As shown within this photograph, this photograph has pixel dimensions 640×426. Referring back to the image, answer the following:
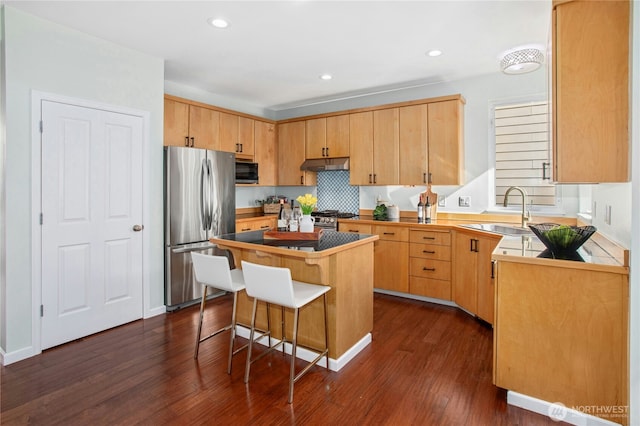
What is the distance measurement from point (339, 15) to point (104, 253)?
2.93 metres

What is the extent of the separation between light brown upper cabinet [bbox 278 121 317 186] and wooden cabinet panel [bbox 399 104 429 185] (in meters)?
1.59

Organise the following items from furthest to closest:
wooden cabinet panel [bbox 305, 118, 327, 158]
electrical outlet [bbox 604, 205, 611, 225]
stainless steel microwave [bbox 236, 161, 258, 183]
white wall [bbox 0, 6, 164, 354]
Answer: wooden cabinet panel [bbox 305, 118, 327, 158] → stainless steel microwave [bbox 236, 161, 258, 183] → white wall [bbox 0, 6, 164, 354] → electrical outlet [bbox 604, 205, 611, 225]

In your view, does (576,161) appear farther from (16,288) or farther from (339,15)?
(16,288)

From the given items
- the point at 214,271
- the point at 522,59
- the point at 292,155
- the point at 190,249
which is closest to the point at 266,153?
the point at 292,155

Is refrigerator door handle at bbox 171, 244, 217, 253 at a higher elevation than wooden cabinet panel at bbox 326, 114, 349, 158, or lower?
lower

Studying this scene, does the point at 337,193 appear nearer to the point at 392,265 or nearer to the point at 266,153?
the point at 266,153

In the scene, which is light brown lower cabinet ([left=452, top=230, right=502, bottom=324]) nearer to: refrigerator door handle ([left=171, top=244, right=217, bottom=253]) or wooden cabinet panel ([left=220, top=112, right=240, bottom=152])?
refrigerator door handle ([left=171, top=244, right=217, bottom=253])

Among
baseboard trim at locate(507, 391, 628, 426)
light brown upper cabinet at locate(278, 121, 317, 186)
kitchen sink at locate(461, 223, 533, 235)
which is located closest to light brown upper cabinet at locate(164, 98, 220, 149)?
light brown upper cabinet at locate(278, 121, 317, 186)

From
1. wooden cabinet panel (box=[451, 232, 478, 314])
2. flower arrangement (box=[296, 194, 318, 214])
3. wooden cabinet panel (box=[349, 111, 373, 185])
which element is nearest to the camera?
flower arrangement (box=[296, 194, 318, 214])

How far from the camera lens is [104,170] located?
121 inches

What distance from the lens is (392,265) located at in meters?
4.12

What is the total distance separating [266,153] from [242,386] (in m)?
3.75

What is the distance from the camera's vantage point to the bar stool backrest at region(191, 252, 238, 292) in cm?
234

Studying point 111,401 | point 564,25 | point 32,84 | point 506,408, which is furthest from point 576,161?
point 32,84
